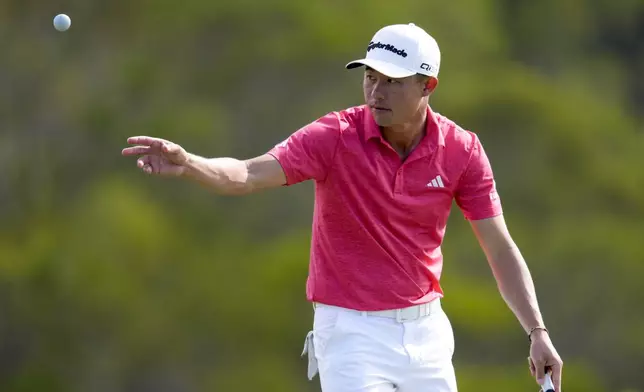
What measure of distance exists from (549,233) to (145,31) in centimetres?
235

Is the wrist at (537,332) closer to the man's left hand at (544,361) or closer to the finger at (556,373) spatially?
the man's left hand at (544,361)

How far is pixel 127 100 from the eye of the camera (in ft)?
19.0

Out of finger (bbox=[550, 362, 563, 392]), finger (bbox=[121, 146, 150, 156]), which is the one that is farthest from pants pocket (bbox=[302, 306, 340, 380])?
finger (bbox=[121, 146, 150, 156])

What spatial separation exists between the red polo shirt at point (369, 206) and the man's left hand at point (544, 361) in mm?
398

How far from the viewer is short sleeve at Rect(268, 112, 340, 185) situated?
3812 millimetres

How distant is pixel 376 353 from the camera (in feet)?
12.3

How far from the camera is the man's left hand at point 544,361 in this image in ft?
12.5

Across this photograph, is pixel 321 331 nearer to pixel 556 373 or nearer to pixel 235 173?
pixel 235 173

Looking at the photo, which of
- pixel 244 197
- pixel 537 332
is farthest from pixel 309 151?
pixel 244 197

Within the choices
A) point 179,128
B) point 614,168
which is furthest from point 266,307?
point 614,168

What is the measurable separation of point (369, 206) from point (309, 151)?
27 cm

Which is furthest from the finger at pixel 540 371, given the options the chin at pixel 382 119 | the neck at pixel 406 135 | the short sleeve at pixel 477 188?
→ the chin at pixel 382 119

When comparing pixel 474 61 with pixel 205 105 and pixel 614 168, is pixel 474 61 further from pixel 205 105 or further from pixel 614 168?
pixel 205 105

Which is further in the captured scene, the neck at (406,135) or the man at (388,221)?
the neck at (406,135)
